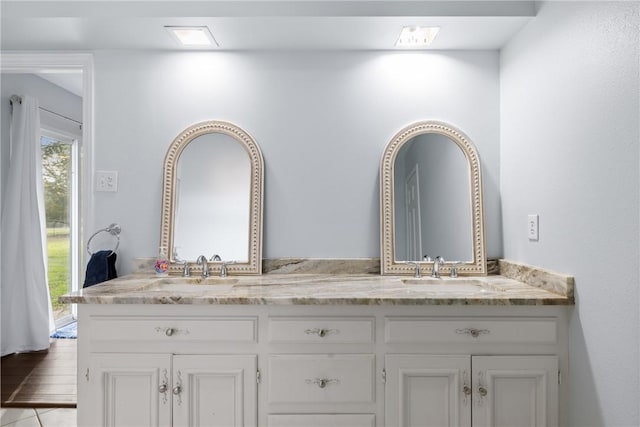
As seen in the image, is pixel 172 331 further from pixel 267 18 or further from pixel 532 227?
pixel 532 227

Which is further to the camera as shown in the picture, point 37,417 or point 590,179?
point 37,417

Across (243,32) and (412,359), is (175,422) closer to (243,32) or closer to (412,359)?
(412,359)

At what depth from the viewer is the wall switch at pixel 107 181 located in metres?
2.20

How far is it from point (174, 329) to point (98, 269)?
2.57 feet

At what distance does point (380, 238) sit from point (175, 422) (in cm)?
126

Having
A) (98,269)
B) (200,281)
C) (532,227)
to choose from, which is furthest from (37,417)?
(532,227)

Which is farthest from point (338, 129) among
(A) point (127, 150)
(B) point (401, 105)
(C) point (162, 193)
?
(A) point (127, 150)

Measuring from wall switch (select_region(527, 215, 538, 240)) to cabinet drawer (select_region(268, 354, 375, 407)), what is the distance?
92cm

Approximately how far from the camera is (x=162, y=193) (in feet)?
7.18

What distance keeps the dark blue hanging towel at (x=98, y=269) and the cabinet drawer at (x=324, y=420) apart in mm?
1180

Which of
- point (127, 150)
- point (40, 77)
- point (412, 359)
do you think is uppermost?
point (40, 77)

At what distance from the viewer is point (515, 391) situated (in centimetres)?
157

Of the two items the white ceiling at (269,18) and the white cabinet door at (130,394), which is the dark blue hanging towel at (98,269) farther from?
the white ceiling at (269,18)

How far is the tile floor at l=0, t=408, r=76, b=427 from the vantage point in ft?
6.97
